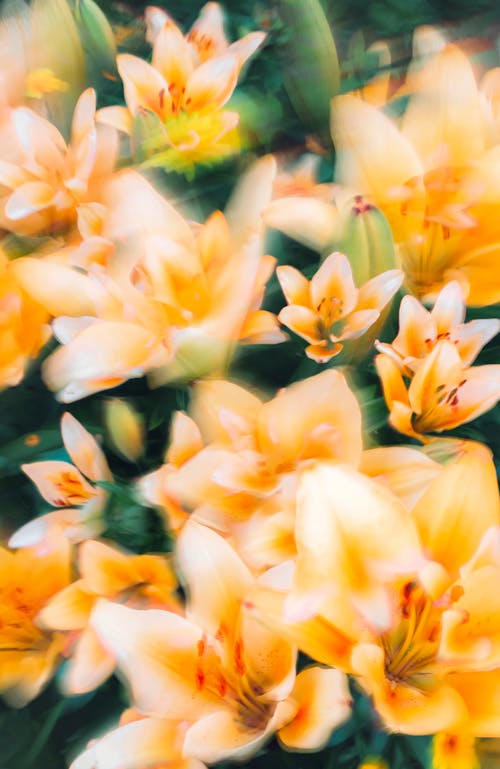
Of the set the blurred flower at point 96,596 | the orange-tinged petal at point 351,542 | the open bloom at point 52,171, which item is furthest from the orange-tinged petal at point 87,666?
the open bloom at point 52,171

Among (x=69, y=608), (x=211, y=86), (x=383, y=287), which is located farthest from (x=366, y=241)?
(x=69, y=608)

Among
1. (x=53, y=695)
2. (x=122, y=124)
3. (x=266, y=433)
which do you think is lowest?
(x=53, y=695)

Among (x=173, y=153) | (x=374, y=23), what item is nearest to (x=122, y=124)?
(x=173, y=153)

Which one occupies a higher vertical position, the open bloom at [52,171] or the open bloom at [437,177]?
the open bloom at [52,171]

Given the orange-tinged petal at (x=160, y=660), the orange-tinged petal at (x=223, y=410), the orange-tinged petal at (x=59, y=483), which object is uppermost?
the orange-tinged petal at (x=223, y=410)

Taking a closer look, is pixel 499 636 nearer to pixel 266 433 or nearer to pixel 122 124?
pixel 266 433

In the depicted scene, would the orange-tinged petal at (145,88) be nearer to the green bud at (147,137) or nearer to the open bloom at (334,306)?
the green bud at (147,137)
